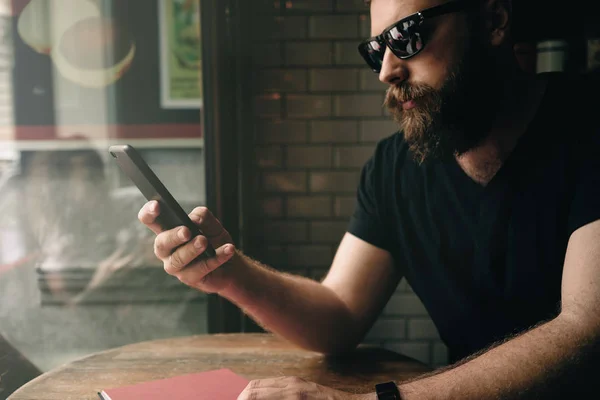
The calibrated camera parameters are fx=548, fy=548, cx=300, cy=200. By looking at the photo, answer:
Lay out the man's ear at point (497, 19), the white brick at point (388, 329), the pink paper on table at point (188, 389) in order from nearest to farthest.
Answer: the pink paper on table at point (188, 389) < the man's ear at point (497, 19) < the white brick at point (388, 329)

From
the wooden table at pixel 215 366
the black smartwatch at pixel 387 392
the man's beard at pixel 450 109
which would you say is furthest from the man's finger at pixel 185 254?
the man's beard at pixel 450 109

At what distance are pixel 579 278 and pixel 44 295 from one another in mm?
2195

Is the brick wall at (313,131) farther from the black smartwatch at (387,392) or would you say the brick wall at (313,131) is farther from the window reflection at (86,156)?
the black smartwatch at (387,392)

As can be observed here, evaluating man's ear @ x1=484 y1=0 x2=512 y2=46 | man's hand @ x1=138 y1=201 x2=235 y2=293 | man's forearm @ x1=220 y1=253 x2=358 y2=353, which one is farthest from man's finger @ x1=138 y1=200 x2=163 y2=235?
man's ear @ x1=484 y1=0 x2=512 y2=46

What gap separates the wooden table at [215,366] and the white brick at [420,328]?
1.00 m

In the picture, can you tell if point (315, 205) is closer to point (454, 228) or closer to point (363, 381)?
point (454, 228)

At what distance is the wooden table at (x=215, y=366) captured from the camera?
1085mm

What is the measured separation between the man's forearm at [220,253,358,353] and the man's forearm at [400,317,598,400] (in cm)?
40

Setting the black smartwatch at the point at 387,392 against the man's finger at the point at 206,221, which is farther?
the man's finger at the point at 206,221

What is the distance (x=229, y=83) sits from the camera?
2170 mm

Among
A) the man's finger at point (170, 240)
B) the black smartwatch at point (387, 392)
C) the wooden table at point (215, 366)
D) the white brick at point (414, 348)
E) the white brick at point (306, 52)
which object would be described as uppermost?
the white brick at point (306, 52)

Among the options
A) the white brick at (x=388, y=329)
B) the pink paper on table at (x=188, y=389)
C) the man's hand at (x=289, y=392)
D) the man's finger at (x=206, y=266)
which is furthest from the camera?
the white brick at (x=388, y=329)

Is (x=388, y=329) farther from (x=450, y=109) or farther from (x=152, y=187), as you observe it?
(x=152, y=187)

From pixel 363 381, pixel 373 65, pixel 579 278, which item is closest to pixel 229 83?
pixel 373 65
